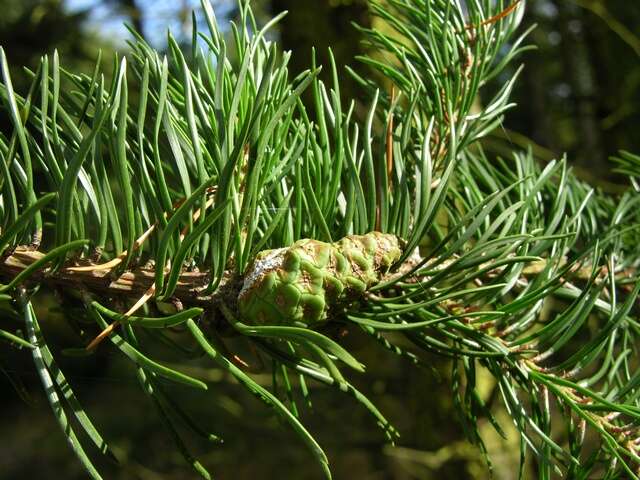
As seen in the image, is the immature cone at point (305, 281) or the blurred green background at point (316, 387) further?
the blurred green background at point (316, 387)

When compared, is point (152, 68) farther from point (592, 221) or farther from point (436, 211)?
point (592, 221)

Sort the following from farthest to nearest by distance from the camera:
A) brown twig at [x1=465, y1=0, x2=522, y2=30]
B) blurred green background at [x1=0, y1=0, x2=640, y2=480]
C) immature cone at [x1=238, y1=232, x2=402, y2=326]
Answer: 1. blurred green background at [x1=0, y1=0, x2=640, y2=480]
2. brown twig at [x1=465, y1=0, x2=522, y2=30]
3. immature cone at [x1=238, y1=232, x2=402, y2=326]

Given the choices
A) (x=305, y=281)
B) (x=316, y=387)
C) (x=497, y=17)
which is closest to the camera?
(x=305, y=281)

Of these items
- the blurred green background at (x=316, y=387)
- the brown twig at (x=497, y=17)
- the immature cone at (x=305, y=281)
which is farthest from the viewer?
the blurred green background at (x=316, y=387)

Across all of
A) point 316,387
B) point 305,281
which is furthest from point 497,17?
point 316,387

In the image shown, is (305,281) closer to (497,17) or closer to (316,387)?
(497,17)
